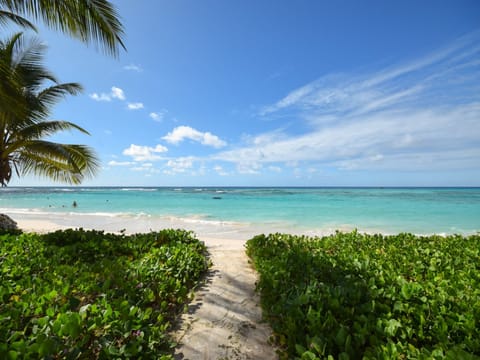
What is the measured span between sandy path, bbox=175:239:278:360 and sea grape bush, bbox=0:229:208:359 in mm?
206

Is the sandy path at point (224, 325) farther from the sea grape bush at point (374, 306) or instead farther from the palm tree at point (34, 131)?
the palm tree at point (34, 131)

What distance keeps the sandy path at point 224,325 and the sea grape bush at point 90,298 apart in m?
0.21

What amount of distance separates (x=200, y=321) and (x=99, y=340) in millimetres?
1227

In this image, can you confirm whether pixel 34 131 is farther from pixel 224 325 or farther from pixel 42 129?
pixel 224 325

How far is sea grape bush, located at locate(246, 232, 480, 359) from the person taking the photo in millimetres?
1805

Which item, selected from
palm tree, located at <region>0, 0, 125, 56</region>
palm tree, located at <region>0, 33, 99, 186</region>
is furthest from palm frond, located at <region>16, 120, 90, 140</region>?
palm tree, located at <region>0, 0, 125, 56</region>

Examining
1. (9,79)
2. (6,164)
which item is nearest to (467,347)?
(9,79)

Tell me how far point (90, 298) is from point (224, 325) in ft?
5.25

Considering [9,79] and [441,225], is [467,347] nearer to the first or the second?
[9,79]

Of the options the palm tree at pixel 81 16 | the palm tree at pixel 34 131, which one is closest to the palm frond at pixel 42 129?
the palm tree at pixel 34 131

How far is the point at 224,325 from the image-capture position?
2721mm

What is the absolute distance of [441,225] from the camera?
42.4ft

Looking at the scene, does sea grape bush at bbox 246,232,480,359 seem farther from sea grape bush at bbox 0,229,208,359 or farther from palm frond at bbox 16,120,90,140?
palm frond at bbox 16,120,90,140

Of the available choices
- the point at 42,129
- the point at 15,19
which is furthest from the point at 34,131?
the point at 15,19
